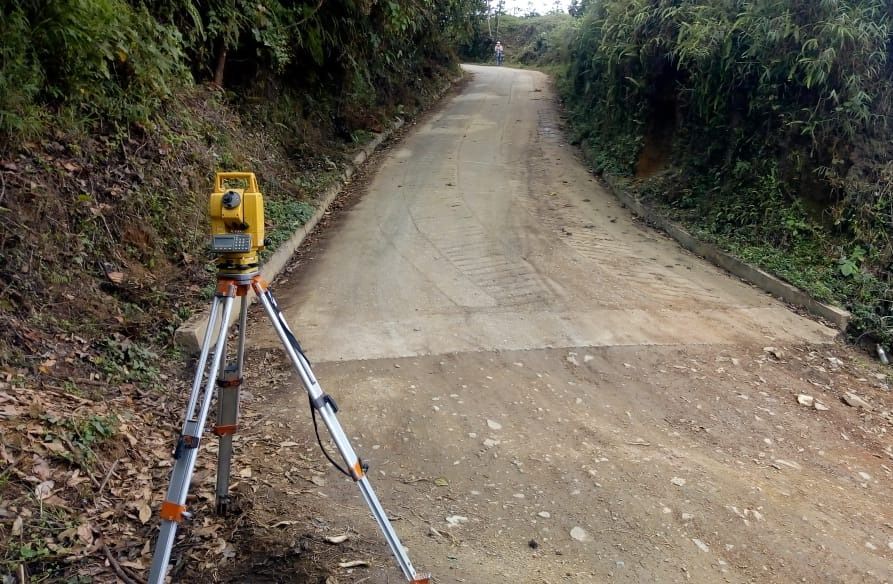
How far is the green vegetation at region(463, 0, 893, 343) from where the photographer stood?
7.13 meters

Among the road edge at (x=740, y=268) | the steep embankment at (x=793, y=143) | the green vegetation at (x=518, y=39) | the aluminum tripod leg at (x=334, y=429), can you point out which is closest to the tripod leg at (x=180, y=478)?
the aluminum tripod leg at (x=334, y=429)

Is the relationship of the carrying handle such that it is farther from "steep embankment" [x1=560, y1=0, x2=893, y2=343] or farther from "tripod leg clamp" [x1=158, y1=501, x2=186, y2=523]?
"steep embankment" [x1=560, y1=0, x2=893, y2=343]

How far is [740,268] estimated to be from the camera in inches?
298

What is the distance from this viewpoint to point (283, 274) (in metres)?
7.46

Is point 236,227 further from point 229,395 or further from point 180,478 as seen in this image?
point 180,478

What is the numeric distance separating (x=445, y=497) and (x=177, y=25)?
24.2ft

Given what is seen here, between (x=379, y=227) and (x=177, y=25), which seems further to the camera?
(x=379, y=227)

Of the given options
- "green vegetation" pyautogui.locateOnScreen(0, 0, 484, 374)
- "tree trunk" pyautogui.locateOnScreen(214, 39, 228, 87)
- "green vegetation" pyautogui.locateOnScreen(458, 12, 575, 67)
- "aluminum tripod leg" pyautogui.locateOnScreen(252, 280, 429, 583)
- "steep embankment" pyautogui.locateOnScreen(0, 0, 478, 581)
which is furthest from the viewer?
"green vegetation" pyautogui.locateOnScreen(458, 12, 575, 67)

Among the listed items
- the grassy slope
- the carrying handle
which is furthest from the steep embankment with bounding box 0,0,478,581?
the carrying handle

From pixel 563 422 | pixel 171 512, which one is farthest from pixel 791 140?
pixel 171 512

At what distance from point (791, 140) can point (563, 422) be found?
587 cm

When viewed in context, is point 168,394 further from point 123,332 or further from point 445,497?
point 445,497

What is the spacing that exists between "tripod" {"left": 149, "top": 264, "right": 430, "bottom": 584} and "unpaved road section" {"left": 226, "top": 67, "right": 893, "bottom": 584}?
50cm

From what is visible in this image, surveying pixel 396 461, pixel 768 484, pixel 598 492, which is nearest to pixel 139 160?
pixel 396 461
